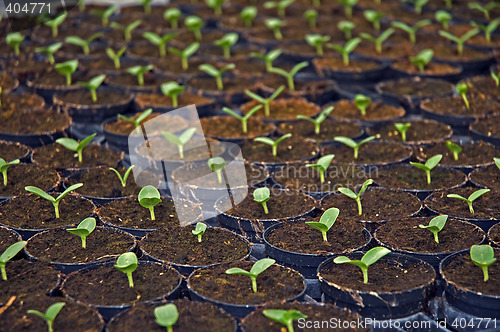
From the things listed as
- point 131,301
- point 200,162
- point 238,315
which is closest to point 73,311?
point 131,301

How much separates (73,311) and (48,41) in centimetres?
405

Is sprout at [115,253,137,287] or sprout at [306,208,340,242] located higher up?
sprout at [115,253,137,287]

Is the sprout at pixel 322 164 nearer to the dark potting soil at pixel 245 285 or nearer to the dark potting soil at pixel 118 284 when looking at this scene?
the dark potting soil at pixel 245 285

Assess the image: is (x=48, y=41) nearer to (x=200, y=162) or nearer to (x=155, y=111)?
(x=155, y=111)

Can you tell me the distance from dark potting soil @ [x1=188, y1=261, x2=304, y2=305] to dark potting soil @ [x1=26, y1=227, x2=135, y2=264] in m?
0.42

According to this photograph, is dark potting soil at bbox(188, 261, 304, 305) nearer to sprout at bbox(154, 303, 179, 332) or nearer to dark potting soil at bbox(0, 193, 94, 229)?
sprout at bbox(154, 303, 179, 332)

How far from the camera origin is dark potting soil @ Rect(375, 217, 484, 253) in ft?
8.96

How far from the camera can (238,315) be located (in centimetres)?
234

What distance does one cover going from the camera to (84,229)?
266 cm

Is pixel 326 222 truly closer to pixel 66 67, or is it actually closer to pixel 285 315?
pixel 285 315

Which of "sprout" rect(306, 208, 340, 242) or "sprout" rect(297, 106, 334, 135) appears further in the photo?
"sprout" rect(297, 106, 334, 135)

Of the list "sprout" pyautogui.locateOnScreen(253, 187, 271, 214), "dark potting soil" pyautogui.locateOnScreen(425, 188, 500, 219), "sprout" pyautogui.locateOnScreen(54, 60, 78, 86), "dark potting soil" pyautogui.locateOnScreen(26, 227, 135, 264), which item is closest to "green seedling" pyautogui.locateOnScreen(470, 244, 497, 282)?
"dark potting soil" pyautogui.locateOnScreen(425, 188, 500, 219)

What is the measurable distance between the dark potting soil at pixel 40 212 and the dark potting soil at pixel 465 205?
168 cm

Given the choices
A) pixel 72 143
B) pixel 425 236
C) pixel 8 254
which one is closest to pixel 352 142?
pixel 425 236
